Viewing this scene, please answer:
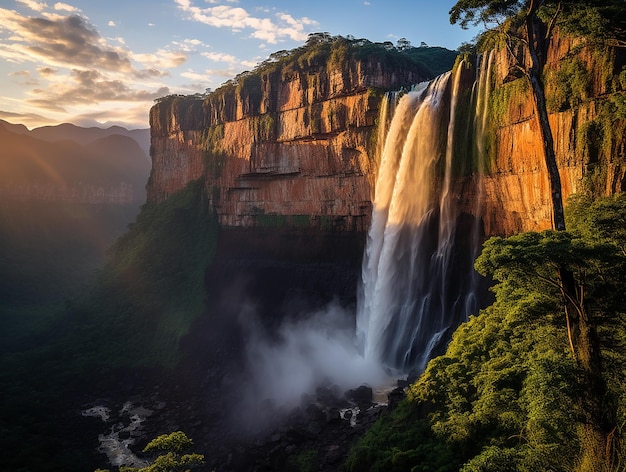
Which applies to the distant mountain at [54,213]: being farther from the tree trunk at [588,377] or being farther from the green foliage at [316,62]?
the tree trunk at [588,377]

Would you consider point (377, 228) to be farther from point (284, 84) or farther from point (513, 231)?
point (284, 84)

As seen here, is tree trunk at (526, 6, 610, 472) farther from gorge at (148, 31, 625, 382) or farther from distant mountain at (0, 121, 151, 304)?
distant mountain at (0, 121, 151, 304)

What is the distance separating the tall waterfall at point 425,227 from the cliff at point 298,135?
10.9 feet

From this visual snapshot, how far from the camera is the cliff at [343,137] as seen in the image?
51.8 feet

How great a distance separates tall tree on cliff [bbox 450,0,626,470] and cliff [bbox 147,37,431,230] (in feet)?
39.6

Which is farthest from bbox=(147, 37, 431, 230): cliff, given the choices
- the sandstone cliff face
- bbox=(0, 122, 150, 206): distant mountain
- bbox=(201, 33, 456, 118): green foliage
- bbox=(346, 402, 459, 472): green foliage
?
bbox=(0, 122, 150, 206): distant mountain

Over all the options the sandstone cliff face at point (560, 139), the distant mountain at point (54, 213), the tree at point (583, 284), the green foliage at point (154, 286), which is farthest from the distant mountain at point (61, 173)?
the tree at point (583, 284)

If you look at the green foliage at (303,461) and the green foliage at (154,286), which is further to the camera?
the green foliage at (154,286)

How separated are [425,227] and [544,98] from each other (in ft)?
35.3

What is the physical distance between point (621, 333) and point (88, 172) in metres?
85.2

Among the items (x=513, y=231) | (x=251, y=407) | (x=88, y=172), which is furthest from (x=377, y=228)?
(x=88, y=172)

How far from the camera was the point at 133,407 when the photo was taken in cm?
2533

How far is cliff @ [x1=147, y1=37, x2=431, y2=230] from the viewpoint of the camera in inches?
1187

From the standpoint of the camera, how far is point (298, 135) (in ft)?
111
